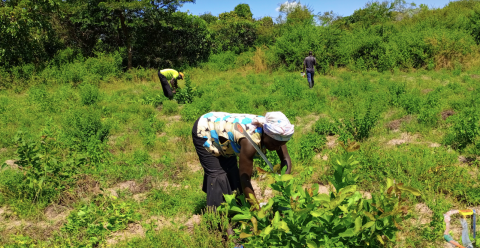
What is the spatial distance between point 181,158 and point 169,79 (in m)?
4.06

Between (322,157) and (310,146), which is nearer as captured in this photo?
(322,157)

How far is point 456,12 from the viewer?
53.8 ft

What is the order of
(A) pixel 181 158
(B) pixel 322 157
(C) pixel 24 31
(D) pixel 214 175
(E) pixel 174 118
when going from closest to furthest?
(D) pixel 214 175
(B) pixel 322 157
(A) pixel 181 158
(E) pixel 174 118
(C) pixel 24 31

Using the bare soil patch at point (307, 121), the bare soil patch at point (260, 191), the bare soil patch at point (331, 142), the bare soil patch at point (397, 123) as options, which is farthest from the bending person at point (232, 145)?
the bare soil patch at point (397, 123)

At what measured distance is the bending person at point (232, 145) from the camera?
2299mm

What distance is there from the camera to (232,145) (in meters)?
2.64

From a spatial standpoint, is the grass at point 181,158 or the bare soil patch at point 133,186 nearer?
the grass at point 181,158

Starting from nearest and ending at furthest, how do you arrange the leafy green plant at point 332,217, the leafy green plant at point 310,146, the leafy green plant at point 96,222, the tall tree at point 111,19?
the leafy green plant at point 332,217
the leafy green plant at point 96,222
the leafy green plant at point 310,146
the tall tree at point 111,19

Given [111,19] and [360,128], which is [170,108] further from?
[111,19]

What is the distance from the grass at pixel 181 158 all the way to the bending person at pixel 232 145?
30 cm

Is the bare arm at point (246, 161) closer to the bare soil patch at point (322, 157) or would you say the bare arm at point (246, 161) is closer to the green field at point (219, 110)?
the green field at point (219, 110)

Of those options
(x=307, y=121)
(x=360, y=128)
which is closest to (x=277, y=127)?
(x=360, y=128)

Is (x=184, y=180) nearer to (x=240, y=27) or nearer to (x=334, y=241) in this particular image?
(x=334, y=241)

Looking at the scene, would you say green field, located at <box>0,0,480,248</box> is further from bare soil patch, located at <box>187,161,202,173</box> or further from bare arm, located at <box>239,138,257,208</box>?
bare arm, located at <box>239,138,257,208</box>
